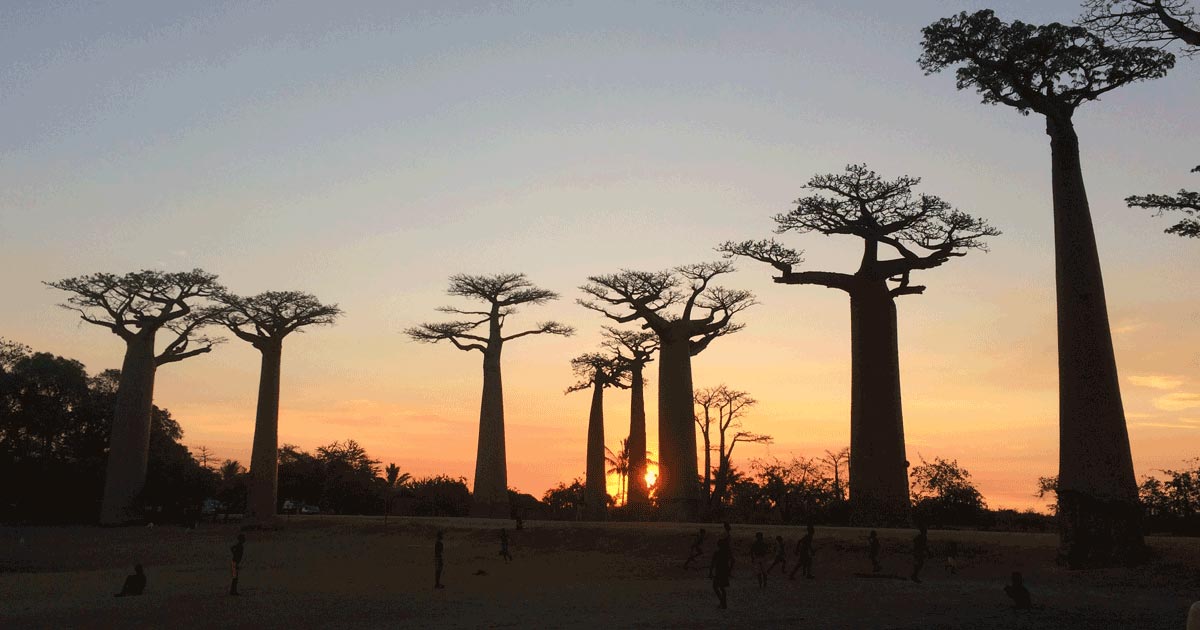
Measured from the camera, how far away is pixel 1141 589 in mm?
15891

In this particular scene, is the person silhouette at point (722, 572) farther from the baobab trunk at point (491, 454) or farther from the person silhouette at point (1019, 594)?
the baobab trunk at point (491, 454)

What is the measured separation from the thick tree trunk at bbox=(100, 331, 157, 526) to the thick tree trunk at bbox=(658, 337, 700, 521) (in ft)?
78.1

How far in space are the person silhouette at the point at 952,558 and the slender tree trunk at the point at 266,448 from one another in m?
29.5

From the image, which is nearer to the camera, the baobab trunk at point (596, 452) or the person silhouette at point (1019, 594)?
the person silhouette at point (1019, 594)

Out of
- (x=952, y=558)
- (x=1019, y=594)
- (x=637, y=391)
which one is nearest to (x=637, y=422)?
(x=637, y=391)

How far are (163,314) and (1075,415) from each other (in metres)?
40.9

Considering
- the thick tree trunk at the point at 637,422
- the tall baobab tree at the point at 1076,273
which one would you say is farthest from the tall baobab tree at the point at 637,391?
the tall baobab tree at the point at 1076,273

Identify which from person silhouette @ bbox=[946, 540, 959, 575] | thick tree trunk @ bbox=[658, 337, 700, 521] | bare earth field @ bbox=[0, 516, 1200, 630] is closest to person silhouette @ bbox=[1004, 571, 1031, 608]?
bare earth field @ bbox=[0, 516, 1200, 630]

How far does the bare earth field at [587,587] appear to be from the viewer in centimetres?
1398

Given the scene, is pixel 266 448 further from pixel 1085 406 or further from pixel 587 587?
pixel 1085 406

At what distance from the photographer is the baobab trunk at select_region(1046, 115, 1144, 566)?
59.7 feet

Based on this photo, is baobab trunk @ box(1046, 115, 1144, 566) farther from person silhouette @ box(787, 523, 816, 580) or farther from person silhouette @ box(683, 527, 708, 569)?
person silhouette @ box(683, 527, 708, 569)

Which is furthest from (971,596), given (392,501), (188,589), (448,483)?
(448,483)

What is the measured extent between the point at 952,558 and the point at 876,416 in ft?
32.8
